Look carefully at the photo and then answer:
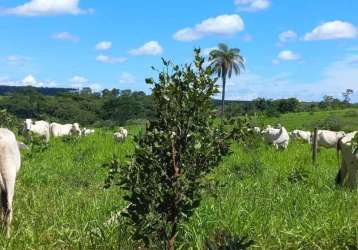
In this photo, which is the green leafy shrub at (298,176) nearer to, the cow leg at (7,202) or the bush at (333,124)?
the cow leg at (7,202)

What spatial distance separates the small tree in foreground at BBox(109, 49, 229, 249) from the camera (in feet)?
14.7

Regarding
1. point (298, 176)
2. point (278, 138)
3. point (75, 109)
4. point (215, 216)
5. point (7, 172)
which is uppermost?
point (7, 172)

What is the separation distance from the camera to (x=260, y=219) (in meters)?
6.64

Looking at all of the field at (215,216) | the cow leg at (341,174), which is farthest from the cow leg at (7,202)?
the cow leg at (341,174)

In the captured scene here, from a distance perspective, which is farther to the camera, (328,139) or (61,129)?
(61,129)

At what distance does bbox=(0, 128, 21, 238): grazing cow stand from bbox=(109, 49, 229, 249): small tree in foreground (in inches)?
101

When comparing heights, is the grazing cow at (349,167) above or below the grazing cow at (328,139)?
above

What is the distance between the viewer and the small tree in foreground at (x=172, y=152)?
14.7 feet

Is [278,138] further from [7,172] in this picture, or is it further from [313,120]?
[313,120]

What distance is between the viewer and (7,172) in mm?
6781

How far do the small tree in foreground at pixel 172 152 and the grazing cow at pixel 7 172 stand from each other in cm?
258

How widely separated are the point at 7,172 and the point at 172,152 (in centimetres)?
305

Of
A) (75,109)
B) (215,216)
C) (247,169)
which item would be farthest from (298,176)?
(75,109)

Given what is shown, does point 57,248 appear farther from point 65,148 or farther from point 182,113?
point 65,148
